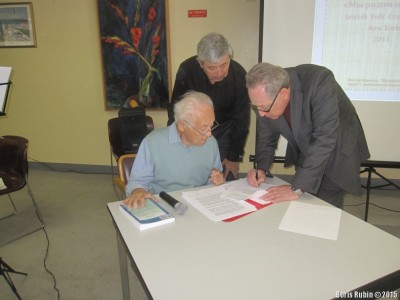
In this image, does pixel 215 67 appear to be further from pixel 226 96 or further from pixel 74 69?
pixel 74 69

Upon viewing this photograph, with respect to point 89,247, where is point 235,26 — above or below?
above

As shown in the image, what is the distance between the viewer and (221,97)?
238 centimetres

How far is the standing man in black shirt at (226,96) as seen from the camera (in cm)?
234

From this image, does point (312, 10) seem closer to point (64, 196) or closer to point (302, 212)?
point (302, 212)

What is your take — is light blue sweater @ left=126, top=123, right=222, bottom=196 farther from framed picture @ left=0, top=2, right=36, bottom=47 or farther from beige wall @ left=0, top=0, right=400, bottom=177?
framed picture @ left=0, top=2, right=36, bottom=47

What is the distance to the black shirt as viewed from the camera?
2.36 meters

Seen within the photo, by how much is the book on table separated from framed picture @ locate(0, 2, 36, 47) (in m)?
3.49

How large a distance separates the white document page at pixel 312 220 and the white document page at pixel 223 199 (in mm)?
155

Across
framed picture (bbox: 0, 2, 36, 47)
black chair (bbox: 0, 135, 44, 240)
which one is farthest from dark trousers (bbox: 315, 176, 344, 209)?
framed picture (bbox: 0, 2, 36, 47)

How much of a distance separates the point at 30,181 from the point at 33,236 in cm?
153

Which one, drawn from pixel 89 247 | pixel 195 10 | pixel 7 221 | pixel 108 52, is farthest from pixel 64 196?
pixel 195 10

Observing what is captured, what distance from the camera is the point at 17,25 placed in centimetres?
400

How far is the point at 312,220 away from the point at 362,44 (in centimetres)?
172

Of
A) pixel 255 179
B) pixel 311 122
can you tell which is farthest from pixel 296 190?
pixel 311 122
